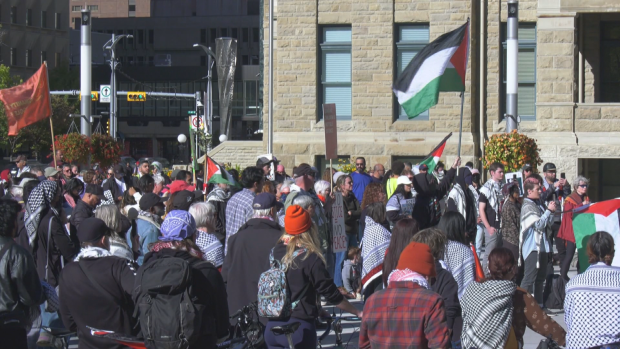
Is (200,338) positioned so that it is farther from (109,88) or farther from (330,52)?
(109,88)

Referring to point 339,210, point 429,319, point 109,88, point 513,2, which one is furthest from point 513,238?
point 109,88

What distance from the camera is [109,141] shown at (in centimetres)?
2178

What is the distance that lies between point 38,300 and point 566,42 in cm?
1725

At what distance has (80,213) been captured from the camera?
985 centimetres

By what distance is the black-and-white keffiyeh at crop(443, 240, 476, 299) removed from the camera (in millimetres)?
7059

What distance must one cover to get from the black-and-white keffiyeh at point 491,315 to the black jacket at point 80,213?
5539 millimetres

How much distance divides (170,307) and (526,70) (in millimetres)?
18477

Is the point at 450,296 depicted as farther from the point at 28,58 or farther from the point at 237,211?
the point at 28,58

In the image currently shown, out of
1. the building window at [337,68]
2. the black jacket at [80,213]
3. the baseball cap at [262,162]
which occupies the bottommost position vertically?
the black jacket at [80,213]

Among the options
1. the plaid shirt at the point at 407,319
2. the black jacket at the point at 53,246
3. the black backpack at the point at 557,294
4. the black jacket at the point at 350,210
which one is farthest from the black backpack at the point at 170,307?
the black jacket at the point at 350,210

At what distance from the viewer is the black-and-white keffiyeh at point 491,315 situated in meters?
5.57

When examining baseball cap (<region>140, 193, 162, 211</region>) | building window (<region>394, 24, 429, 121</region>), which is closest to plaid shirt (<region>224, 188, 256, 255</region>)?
baseball cap (<region>140, 193, 162, 211</region>)

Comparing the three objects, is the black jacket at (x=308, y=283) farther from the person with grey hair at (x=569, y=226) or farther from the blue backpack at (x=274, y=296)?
the person with grey hair at (x=569, y=226)

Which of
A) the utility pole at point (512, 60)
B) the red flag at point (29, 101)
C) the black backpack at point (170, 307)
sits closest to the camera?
the black backpack at point (170, 307)
